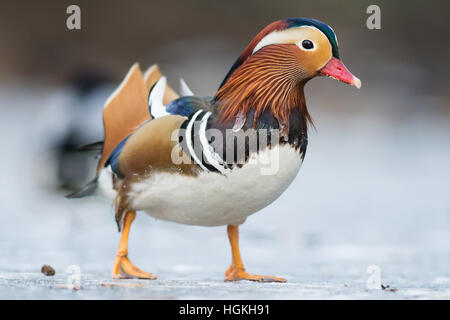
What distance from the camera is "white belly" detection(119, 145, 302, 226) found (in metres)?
1.13

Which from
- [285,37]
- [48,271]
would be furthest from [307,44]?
[48,271]

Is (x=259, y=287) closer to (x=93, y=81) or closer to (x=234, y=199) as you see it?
(x=234, y=199)

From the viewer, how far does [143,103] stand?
1378 millimetres

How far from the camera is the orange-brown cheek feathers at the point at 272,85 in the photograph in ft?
3.76

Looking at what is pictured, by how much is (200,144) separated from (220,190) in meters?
0.09

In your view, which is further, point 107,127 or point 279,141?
point 107,127

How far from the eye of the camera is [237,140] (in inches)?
44.3

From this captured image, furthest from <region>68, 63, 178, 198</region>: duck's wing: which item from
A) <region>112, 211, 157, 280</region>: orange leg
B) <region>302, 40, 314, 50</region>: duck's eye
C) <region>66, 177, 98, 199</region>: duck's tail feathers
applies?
<region>302, 40, 314, 50</region>: duck's eye

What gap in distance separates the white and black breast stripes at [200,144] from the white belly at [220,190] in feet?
0.06

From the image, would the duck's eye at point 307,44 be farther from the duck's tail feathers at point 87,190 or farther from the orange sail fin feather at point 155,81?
the duck's tail feathers at point 87,190

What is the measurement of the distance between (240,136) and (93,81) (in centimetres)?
99

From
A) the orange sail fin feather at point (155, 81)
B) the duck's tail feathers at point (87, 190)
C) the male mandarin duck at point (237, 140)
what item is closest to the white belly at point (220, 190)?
the male mandarin duck at point (237, 140)

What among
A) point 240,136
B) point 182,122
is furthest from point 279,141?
point 182,122
